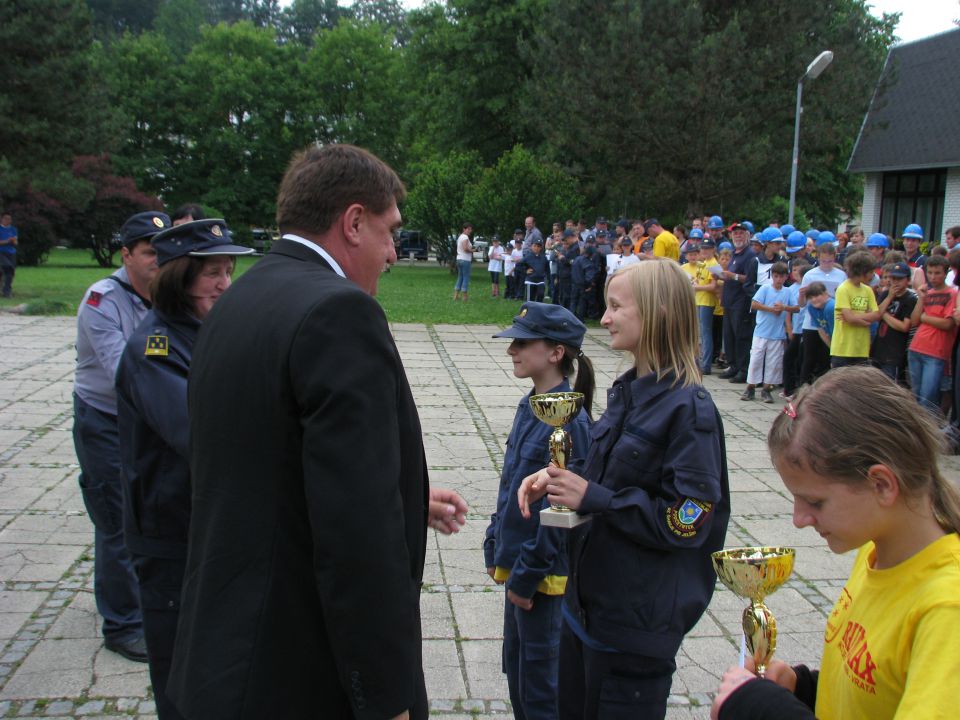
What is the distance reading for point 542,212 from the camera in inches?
1017

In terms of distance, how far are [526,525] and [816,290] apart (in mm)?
7816

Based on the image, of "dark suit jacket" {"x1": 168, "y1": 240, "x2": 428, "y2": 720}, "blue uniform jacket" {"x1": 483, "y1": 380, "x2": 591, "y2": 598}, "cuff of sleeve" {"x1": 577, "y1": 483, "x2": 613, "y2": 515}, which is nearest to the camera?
"dark suit jacket" {"x1": 168, "y1": 240, "x2": 428, "y2": 720}

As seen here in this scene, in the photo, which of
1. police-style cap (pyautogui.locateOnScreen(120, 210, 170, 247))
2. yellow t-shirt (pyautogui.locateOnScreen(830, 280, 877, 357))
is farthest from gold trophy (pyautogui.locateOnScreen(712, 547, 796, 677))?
yellow t-shirt (pyautogui.locateOnScreen(830, 280, 877, 357))

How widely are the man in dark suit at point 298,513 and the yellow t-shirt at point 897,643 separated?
0.86 m

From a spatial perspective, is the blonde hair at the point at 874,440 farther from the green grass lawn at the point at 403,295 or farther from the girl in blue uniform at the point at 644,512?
the green grass lawn at the point at 403,295

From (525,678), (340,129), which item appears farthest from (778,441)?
(340,129)

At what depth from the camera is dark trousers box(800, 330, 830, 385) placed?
10.2 m

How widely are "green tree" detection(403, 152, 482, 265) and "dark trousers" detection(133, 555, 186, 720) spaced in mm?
25139

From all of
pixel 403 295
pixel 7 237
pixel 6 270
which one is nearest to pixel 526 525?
pixel 7 237

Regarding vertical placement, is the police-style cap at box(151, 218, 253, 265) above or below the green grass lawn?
above

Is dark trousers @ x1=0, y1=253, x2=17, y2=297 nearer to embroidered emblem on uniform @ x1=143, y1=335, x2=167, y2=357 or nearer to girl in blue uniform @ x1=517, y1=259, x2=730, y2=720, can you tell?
embroidered emblem on uniform @ x1=143, y1=335, x2=167, y2=357

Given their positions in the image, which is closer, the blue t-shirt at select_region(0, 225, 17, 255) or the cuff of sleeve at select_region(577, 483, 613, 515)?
the cuff of sleeve at select_region(577, 483, 613, 515)

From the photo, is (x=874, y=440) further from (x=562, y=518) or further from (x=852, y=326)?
(x=852, y=326)

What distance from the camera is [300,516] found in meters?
1.82
